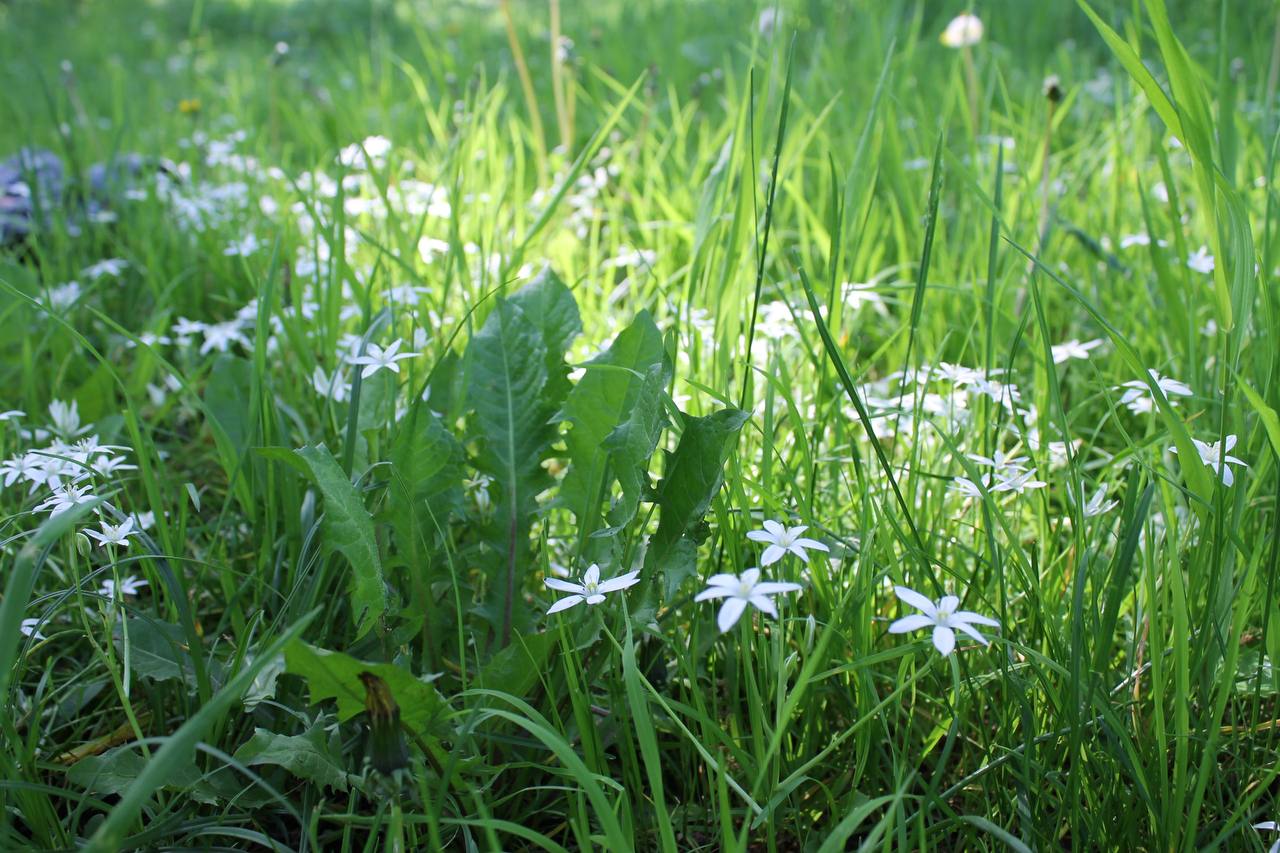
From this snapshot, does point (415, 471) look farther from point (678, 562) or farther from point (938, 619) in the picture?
point (938, 619)

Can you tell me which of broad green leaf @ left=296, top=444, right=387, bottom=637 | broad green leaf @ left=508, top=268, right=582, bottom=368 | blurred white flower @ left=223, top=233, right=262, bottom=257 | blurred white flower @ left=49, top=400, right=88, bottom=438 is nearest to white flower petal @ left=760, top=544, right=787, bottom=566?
broad green leaf @ left=296, top=444, right=387, bottom=637

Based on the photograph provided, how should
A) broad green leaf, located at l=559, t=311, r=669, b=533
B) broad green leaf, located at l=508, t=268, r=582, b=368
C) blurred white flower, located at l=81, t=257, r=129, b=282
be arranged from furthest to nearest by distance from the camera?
blurred white flower, located at l=81, t=257, r=129, b=282 < broad green leaf, located at l=508, t=268, r=582, b=368 < broad green leaf, located at l=559, t=311, r=669, b=533

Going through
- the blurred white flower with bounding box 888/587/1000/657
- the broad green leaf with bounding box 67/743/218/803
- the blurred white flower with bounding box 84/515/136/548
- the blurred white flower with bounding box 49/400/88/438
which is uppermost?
the blurred white flower with bounding box 888/587/1000/657

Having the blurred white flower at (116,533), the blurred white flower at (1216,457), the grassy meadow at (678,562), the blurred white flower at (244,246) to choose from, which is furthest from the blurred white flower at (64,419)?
the blurred white flower at (1216,457)

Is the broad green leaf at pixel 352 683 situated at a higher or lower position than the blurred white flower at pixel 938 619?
lower

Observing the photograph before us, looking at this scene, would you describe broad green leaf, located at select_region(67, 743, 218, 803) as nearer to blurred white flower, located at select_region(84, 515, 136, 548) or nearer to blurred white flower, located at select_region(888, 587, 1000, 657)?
blurred white flower, located at select_region(84, 515, 136, 548)

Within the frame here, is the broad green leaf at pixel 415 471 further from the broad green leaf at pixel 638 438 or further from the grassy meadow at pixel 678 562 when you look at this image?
the broad green leaf at pixel 638 438

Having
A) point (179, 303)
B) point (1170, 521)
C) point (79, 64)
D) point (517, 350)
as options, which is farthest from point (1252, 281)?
point (79, 64)

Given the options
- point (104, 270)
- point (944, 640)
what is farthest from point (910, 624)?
point (104, 270)
